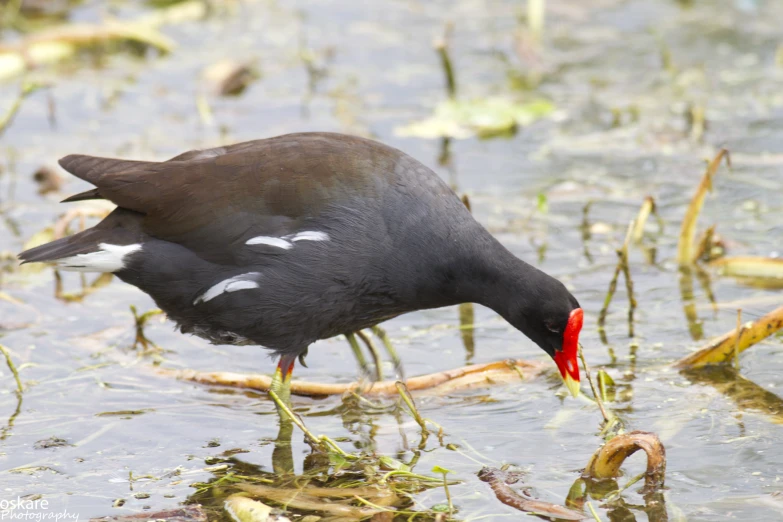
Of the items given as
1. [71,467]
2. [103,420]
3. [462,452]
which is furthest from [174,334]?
[462,452]

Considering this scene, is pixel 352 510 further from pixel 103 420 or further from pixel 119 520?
pixel 103 420

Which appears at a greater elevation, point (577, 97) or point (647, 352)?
point (577, 97)

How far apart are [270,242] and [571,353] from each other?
47.2 inches

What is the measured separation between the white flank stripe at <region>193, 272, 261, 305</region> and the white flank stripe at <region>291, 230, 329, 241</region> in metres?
0.21

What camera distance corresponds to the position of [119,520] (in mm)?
3391

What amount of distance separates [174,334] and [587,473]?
2.25 metres

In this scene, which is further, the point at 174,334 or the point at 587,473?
the point at 174,334

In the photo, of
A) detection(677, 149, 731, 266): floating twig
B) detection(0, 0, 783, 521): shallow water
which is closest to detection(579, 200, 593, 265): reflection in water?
detection(0, 0, 783, 521): shallow water

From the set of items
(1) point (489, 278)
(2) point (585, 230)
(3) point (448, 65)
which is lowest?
(2) point (585, 230)

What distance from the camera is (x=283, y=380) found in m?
4.24

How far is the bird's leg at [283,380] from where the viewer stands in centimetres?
423

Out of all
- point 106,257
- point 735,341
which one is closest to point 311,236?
point 106,257

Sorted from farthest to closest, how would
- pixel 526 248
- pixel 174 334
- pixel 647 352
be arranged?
1. pixel 526 248
2. pixel 174 334
3. pixel 647 352

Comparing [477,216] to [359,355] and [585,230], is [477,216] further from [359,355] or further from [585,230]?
[359,355]
